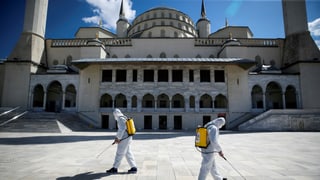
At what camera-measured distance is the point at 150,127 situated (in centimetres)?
2461

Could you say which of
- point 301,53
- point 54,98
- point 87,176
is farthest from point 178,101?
point 87,176

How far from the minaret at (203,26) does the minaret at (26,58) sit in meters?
30.0

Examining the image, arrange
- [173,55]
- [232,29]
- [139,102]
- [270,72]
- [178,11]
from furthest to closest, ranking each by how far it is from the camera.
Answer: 1. [178,11]
2. [232,29]
3. [173,55]
4. [270,72]
5. [139,102]

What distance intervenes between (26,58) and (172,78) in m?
21.0

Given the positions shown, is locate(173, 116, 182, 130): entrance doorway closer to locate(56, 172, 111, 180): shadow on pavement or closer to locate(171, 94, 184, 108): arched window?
locate(171, 94, 184, 108): arched window

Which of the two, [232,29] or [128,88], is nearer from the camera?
[128,88]

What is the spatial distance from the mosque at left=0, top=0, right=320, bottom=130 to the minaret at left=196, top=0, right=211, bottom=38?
39.2ft

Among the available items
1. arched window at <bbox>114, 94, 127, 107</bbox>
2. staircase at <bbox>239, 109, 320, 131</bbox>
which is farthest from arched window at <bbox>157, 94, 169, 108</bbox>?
staircase at <bbox>239, 109, 320, 131</bbox>

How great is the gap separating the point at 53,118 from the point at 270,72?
28488mm

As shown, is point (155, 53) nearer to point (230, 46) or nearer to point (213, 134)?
point (230, 46)

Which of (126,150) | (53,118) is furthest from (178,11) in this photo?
(126,150)

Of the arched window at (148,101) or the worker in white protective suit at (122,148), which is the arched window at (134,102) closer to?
the arched window at (148,101)

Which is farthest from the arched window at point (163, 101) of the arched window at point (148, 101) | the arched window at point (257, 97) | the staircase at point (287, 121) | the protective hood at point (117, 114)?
the protective hood at point (117, 114)

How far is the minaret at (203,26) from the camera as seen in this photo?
39.8 meters
